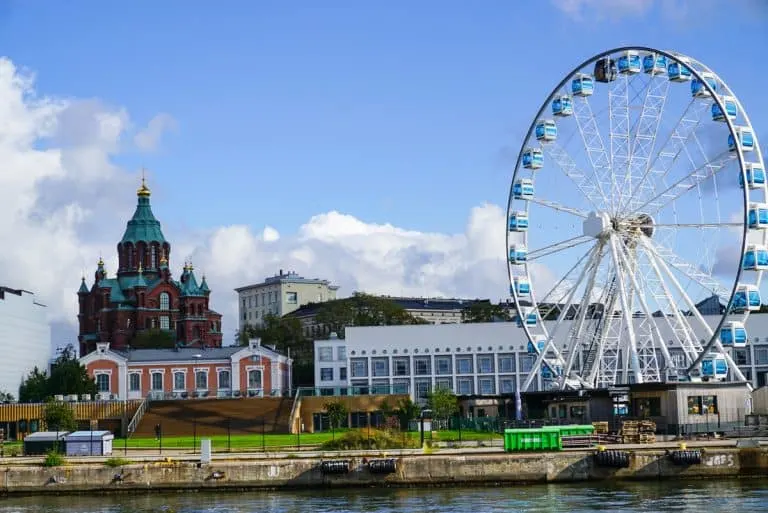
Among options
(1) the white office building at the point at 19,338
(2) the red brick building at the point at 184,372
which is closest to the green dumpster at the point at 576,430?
(2) the red brick building at the point at 184,372

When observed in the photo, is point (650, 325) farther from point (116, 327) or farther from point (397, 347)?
point (116, 327)

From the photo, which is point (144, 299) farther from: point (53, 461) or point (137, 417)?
point (53, 461)

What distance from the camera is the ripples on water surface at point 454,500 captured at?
45062mm

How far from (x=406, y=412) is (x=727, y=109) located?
117ft

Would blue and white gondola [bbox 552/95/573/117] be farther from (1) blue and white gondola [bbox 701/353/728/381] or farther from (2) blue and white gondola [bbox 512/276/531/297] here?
(1) blue and white gondola [bbox 701/353/728/381]

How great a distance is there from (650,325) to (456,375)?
45.3 m

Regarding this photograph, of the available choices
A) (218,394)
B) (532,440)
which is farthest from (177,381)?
(532,440)

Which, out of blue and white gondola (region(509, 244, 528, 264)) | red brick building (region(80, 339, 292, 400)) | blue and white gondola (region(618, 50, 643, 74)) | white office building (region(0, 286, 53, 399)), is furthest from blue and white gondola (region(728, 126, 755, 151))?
white office building (region(0, 286, 53, 399))

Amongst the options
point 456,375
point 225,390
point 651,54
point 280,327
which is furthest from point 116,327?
point 651,54

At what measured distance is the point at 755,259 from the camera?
64.2 metres

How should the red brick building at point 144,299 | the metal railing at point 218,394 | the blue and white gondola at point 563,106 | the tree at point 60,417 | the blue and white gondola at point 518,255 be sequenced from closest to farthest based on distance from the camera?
the blue and white gondola at point 563,106, the blue and white gondola at point 518,255, the tree at point 60,417, the metal railing at point 218,394, the red brick building at point 144,299

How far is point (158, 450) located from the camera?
65875mm

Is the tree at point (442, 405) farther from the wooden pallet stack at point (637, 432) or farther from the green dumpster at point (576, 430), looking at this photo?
the green dumpster at point (576, 430)

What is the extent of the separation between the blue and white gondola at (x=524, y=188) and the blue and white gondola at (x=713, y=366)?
17248mm
